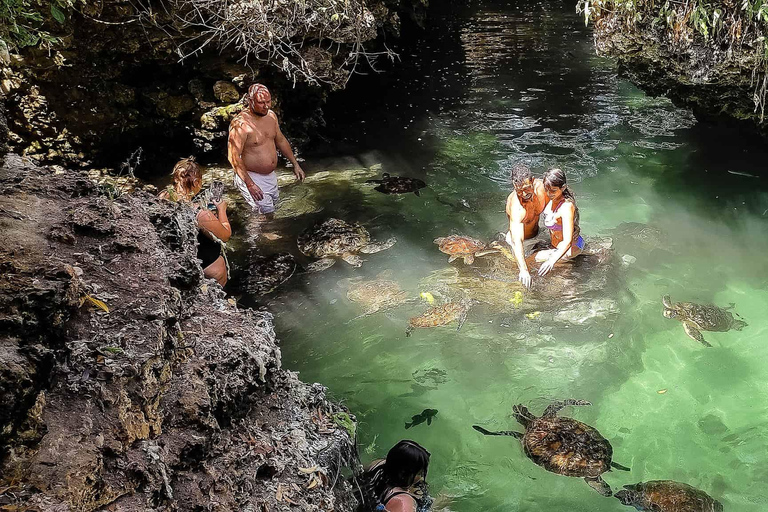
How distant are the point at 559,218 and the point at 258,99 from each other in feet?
14.5

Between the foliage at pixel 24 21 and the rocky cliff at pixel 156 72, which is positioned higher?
the foliage at pixel 24 21

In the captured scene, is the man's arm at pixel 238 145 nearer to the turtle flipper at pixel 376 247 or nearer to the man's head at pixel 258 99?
the man's head at pixel 258 99

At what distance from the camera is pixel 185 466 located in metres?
2.28

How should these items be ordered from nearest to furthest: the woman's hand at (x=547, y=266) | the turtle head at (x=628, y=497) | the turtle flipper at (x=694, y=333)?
the turtle head at (x=628, y=497), the turtle flipper at (x=694, y=333), the woman's hand at (x=547, y=266)

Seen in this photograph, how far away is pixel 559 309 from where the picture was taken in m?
6.19

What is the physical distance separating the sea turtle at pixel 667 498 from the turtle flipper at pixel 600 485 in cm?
7

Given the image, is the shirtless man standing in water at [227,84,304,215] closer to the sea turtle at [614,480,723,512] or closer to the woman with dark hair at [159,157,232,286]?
the woman with dark hair at [159,157,232,286]

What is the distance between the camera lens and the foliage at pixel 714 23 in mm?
6379

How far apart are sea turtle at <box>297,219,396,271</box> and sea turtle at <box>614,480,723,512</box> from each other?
13.9 feet

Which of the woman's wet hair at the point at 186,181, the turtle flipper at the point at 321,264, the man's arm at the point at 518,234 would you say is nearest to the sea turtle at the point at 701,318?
the man's arm at the point at 518,234

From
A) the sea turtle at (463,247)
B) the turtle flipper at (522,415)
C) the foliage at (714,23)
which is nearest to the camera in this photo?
the turtle flipper at (522,415)

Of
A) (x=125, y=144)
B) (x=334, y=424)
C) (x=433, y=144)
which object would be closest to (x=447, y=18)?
(x=433, y=144)

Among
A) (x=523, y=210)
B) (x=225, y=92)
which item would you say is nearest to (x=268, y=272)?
(x=523, y=210)

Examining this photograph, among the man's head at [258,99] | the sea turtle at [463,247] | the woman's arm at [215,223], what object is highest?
the man's head at [258,99]
